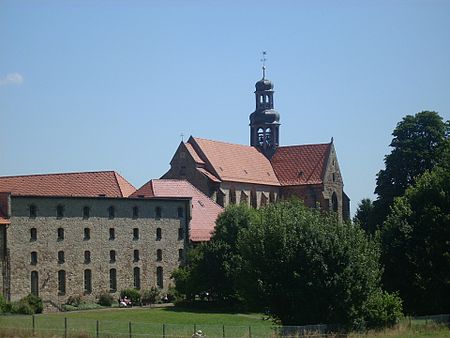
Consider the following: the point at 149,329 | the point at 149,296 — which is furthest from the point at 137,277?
the point at 149,329

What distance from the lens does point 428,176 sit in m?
50.4

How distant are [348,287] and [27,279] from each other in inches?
1170

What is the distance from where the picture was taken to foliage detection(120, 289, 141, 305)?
6578cm

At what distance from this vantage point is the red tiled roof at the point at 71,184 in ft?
234

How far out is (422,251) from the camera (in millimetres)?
46719

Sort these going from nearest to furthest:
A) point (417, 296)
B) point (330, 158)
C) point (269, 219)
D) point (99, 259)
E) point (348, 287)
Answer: point (348, 287)
point (269, 219)
point (417, 296)
point (99, 259)
point (330, 158)

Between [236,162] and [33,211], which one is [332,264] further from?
[236,162]

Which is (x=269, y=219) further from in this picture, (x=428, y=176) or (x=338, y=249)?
(x=428, y=176)

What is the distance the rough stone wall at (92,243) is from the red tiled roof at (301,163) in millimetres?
31665

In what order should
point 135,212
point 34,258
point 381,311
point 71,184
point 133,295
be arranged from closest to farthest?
point 381,311, point 34,258, point 133,295, point 135,212, point 71,184

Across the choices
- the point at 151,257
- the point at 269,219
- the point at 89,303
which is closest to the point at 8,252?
the point at 89,303

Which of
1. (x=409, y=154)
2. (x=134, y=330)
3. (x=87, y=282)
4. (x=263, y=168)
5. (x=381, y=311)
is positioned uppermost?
(x=263, y=168)

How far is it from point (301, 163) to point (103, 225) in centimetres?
4130

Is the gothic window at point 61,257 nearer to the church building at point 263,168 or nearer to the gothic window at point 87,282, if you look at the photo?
the gothic window at point 87,282
